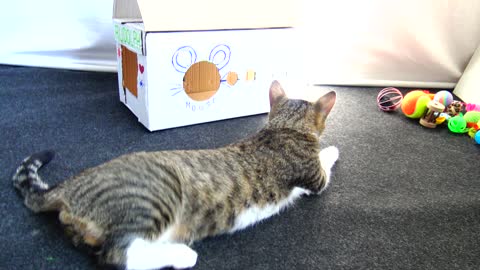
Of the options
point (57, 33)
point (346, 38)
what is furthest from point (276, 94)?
point (57, 33)

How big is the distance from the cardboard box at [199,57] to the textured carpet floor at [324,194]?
0.31ft

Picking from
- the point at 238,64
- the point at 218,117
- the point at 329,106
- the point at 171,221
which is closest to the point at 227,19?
the point at 238,64

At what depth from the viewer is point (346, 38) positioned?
2379 mm

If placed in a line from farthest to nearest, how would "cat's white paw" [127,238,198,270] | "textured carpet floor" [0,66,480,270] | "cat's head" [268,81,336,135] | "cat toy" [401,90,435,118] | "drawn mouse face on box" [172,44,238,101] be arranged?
"cat toy" [401,90,435,118] < "drawn mouse face on box" [172,44,238,101] < "cat's head" [268,81,336,135] < "textured carpet floor" [0,66,480,270] < "cat's white paw" [127,238,198,270]

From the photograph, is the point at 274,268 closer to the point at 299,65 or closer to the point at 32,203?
the point at 32,203

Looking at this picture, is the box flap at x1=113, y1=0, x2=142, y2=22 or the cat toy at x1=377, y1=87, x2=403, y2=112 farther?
the cat toy at x1=377, y1=87, x2=403, y2=112

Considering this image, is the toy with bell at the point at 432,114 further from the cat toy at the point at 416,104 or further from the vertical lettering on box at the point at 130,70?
the vertical lettering on box at the point at 130,70

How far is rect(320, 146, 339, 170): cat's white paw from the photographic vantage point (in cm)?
142

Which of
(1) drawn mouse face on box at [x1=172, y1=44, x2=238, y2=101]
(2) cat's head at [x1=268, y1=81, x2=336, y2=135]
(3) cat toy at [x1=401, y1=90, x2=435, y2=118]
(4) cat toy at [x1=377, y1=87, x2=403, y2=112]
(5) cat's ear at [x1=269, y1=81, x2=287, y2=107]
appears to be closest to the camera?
(2) cat's head at [x1=268, y1=81, x2=336, y2=135]

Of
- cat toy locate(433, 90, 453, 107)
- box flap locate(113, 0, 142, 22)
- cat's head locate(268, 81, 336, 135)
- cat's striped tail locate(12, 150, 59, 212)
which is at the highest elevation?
box flap locate(113, 0, 142, 22)

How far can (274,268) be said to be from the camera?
962 millimetres

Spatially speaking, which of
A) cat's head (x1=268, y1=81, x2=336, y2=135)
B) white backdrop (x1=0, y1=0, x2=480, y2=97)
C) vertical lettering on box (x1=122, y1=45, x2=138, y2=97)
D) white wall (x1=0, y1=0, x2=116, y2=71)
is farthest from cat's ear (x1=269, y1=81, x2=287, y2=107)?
white wall (x1=0, y1=0, x2=116, y2=71)

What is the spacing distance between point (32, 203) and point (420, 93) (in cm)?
186

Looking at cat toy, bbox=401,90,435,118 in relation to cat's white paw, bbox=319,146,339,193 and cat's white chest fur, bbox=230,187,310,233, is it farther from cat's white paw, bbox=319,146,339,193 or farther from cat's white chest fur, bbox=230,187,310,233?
cat's white chest fur, bbox=230,187,310,233
